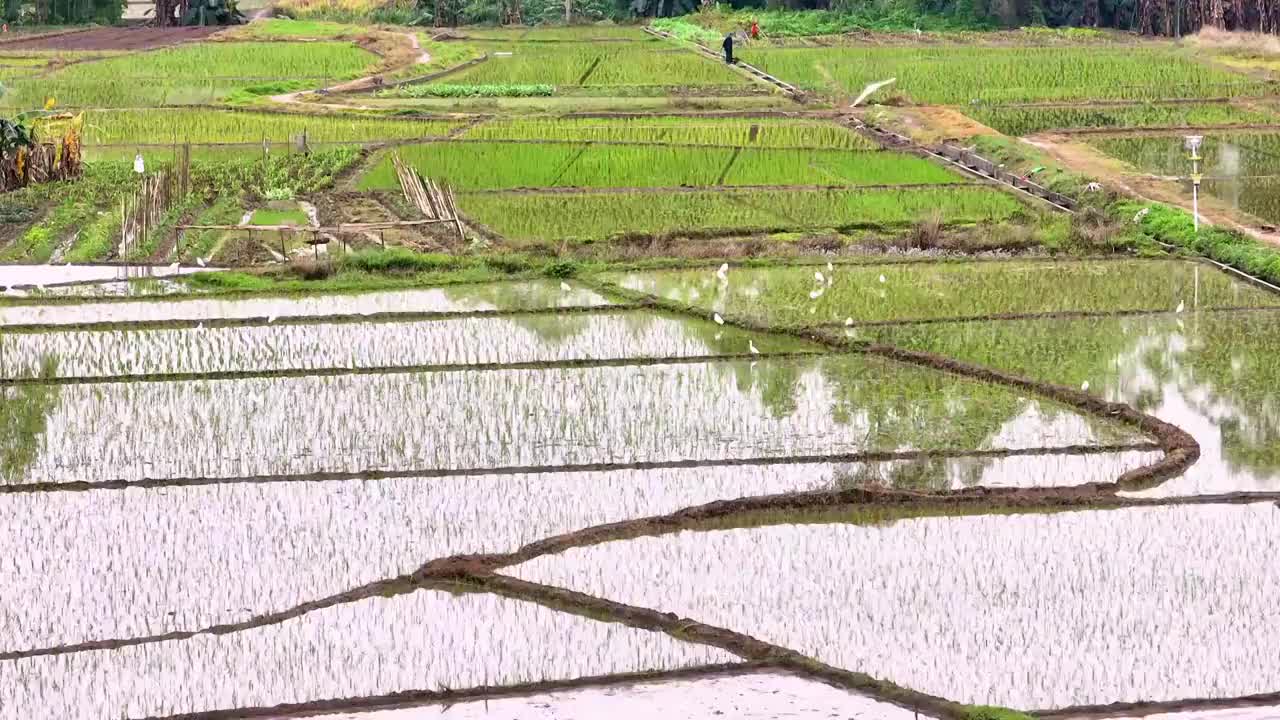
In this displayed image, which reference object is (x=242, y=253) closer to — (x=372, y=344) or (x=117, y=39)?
(x=372, y=344)

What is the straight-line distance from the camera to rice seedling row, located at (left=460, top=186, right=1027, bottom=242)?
45.7 ft

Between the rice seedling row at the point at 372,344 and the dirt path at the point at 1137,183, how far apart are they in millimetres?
4718

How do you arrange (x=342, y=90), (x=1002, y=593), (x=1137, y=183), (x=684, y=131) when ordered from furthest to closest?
(x=342, y=90) → (x=684, y=131) → (x=1137, y=183) → (x=1002, y=593)

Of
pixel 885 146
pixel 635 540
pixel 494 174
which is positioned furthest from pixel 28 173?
pixel 635 540

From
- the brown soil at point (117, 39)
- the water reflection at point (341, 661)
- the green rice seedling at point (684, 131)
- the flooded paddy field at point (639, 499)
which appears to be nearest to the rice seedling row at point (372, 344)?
the flooded paddy field at point (639, 499)

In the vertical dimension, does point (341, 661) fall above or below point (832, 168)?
below

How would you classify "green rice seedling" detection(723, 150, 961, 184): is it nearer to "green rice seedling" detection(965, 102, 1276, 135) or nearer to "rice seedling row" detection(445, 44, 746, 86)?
"green rice seedling" detection(965, 102, 1276, 135)

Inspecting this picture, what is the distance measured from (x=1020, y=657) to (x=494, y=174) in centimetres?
1012

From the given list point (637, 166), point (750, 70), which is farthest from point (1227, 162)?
point (750, 70)

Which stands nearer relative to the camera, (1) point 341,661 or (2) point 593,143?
(1) point 341,661

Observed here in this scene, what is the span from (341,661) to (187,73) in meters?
18.3

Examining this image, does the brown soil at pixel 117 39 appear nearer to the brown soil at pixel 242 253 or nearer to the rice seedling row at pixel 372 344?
the brown soil at pixel 242 253

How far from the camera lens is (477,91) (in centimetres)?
2170

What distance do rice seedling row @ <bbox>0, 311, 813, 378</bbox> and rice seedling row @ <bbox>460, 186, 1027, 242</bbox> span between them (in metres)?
2.32
